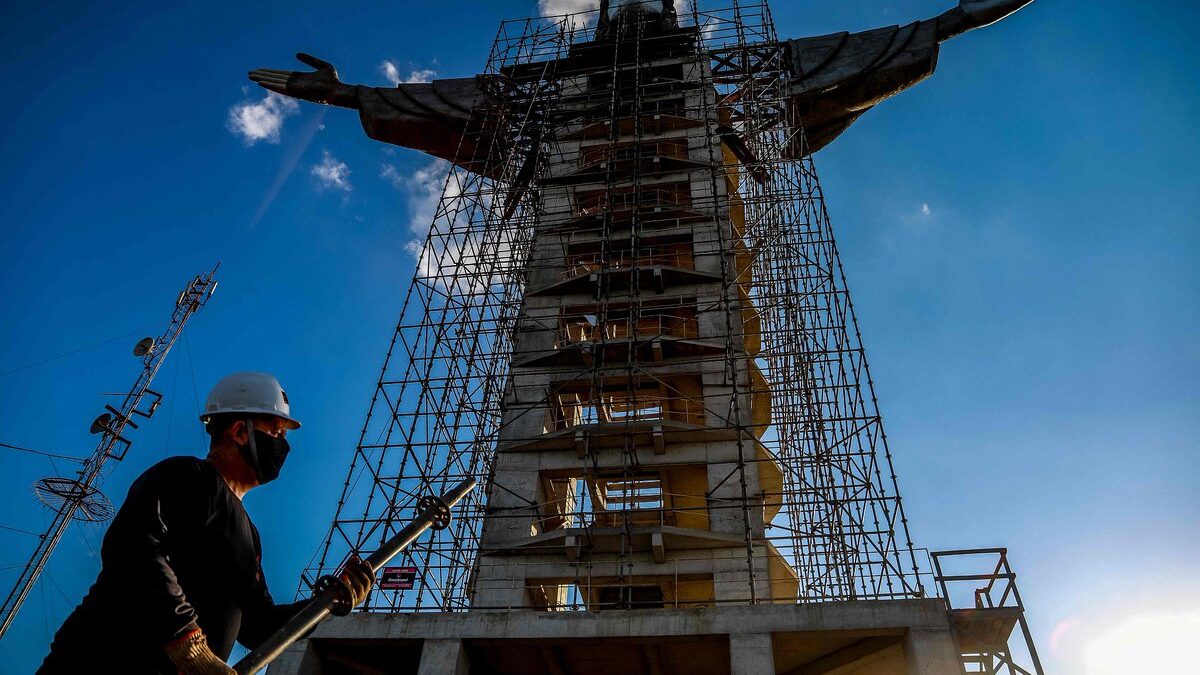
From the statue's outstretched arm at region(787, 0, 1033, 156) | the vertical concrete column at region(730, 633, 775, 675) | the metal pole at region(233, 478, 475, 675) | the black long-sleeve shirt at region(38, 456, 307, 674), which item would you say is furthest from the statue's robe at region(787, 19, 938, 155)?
the black long-sleeve shirt at region(38, 456, 307, 674)

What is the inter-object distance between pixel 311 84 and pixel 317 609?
3243cm

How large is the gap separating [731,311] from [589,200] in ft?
27.3

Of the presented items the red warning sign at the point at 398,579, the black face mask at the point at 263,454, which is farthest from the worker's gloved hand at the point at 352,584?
the red warning sign at the point at 398,579

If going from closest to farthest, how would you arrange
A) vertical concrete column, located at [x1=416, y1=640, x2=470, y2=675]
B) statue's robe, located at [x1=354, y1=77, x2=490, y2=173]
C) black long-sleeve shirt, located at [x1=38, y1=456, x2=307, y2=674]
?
black long-sleeve shirt, located at [x1=38, y1=456, x2=307, y2=674]
vertical concrete column, located at [x1=416, y1=640, x2=470, y2=675]
statue's robe, located at [x1=354, y1=77, x2=490, y2=173]

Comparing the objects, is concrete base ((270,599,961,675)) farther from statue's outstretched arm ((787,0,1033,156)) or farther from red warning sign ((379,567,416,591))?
statue's outstretched arm ((787,0,1033,156))

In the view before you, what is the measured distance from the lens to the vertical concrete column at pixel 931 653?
12972mm

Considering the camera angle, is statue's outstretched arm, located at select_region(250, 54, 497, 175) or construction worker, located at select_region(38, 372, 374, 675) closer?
construction worker, located at select_region(38, 372, 374, 675)

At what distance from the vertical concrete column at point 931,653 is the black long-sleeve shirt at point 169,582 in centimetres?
1196

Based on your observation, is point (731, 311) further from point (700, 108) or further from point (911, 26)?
point (911, 26)

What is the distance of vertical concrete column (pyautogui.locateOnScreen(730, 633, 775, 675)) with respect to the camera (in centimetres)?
1344

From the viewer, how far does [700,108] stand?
28031 millimetres

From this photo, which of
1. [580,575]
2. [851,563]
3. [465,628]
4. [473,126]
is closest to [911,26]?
[473,126]

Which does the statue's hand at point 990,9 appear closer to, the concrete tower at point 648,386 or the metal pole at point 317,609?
the concrete tower at point 648,386

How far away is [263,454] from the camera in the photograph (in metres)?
4.25
